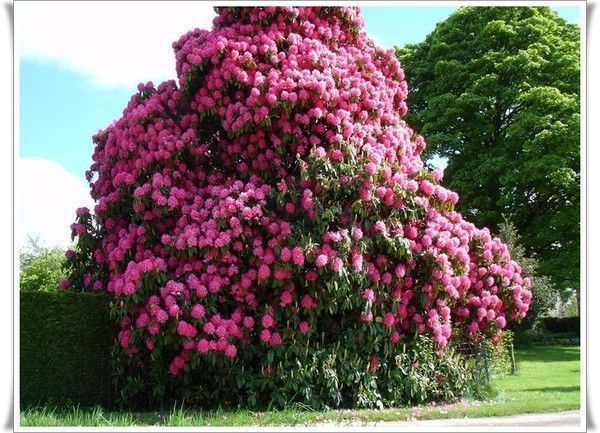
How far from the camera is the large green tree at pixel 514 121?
73.7 ft

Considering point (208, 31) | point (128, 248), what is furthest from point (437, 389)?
point (208, 31)

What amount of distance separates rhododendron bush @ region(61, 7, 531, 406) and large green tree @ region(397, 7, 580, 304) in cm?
1299

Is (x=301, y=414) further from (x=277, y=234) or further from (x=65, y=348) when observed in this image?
(x=65, y=348)

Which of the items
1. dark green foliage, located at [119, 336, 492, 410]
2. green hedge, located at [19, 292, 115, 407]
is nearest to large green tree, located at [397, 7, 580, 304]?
dark green foliage, located at [119, 336, 492, 410]

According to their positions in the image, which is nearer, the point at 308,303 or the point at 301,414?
the point at 301,414

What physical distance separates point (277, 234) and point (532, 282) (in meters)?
12.6

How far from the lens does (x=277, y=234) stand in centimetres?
899

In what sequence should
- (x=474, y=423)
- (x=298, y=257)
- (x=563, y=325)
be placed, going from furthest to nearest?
(x=563, y=325) < (x=298, y=257) < (x=474, y=423)

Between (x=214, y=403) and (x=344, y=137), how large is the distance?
4.18m

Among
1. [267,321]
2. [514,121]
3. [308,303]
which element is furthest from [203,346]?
[514,121]

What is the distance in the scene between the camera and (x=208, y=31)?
34.9 ft

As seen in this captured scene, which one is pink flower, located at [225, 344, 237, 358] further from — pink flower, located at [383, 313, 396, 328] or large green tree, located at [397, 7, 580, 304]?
large green tree, located at [397, 7, 580, 304]

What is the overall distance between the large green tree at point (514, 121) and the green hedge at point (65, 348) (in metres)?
16.3

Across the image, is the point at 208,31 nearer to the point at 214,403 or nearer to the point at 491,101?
the point at 214,403
